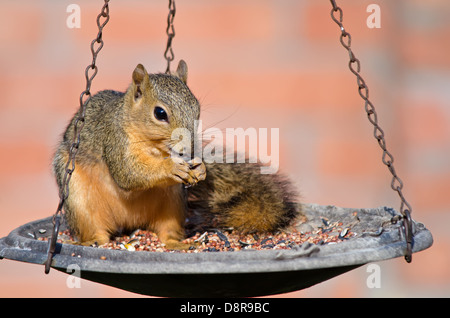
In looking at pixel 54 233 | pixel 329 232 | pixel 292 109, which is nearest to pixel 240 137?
pixel 292 109

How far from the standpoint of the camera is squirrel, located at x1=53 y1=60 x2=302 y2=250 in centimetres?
130

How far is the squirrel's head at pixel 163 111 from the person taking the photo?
1.26 metres

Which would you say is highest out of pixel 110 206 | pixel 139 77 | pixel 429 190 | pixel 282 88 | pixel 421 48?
pixel 421 48

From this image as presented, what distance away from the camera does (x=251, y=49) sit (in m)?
1.77

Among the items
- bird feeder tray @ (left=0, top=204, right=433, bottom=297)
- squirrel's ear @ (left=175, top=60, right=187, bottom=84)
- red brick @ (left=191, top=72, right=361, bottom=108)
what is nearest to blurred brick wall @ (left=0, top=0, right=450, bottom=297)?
red brick @ (left=191, top=72, right=361, bottom=108)

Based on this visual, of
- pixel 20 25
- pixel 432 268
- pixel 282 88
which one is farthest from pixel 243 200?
pixel 20 25

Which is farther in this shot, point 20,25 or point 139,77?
point 20,25

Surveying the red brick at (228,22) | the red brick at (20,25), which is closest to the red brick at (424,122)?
the red brick at (228,22)

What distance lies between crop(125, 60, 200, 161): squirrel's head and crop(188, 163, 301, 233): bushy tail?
20cm

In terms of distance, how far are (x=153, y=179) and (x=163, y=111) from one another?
0.14m

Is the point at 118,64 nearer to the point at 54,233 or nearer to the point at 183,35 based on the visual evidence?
the point at 183,35

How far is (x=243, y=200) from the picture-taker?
1447mm

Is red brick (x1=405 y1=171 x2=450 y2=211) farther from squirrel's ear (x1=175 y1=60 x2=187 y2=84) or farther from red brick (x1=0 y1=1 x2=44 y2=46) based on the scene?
red brick (x1=0 y1=1 x2=44 y2=46)

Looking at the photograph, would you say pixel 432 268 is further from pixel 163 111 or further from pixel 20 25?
pixel 20 25
